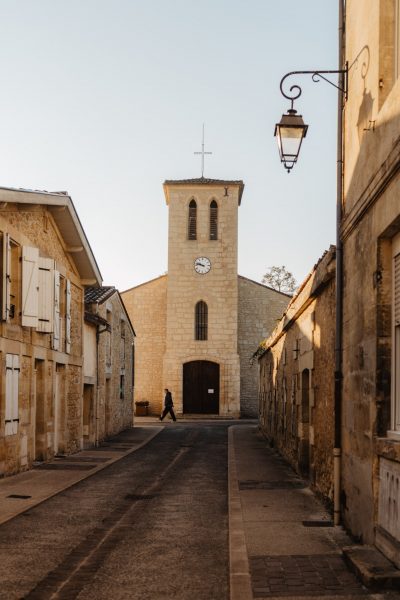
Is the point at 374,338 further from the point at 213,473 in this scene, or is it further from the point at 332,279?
the point at 213,473

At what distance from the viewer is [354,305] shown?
801 centimetres

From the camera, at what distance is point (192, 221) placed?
43156 mm

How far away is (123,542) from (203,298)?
34.4 m

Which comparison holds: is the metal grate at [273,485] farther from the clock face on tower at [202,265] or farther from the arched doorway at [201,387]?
the clock face on tower at [202,265]

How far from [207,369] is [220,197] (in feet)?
31.9

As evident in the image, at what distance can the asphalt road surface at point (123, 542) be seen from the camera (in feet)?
20.3

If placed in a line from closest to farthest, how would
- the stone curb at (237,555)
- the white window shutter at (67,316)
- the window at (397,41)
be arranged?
the stone curb at (237,555), the window at (397,41), the white window shutter at (67,316)

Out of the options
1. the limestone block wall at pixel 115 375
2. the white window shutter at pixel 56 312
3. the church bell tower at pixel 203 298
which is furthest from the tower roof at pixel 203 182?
the white window shutter at pixel 56 312

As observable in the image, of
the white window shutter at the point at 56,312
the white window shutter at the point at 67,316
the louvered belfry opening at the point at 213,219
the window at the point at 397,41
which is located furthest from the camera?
the louvered belfry opening at the point at 213,219

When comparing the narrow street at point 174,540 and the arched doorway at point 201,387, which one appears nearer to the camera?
the narrow street at point 174,540

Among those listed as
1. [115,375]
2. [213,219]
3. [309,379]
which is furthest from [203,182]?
[309,379]

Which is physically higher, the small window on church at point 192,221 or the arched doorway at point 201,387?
the small window on church at point 192,221

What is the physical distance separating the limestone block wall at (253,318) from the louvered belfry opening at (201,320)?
2399 millimetres

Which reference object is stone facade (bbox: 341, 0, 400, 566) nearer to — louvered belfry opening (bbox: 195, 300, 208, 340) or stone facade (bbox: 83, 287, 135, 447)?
stone facade (bbox: 83, 287, 135, 447)
